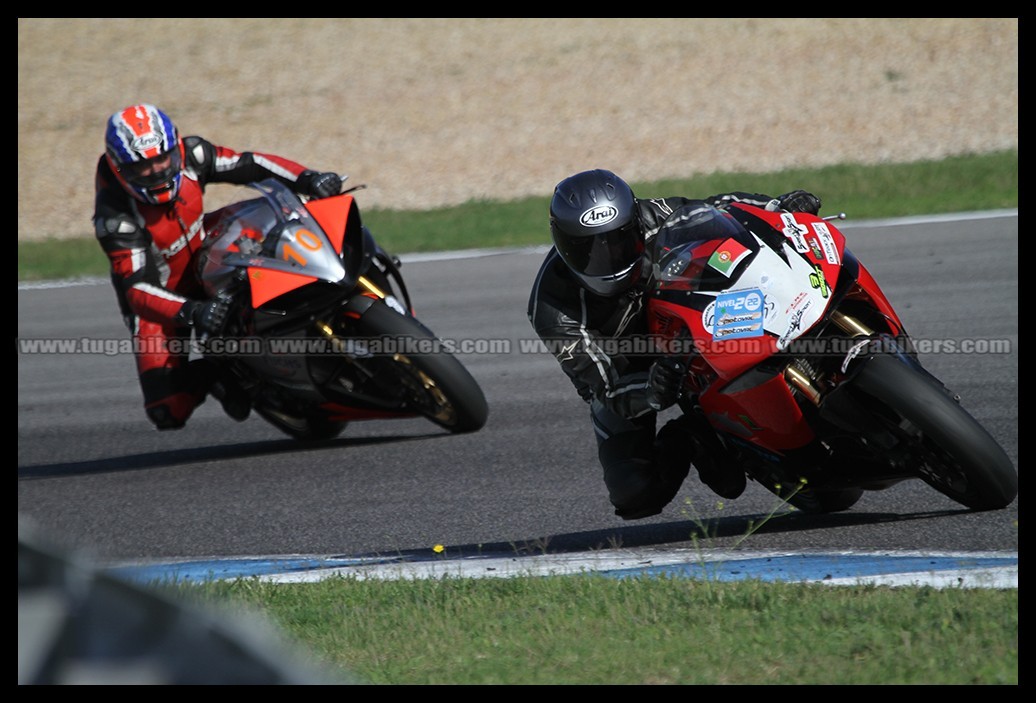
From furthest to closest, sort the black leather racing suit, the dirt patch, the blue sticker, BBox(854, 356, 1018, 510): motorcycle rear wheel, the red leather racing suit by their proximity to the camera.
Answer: the dirt patch → the red leather racing suit → the black leather racing suit → the blue sticker → BBox(854, 356, 1018, 510): motorcycle rear wheel

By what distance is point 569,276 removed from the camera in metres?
5.24

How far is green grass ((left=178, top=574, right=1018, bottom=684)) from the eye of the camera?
3.39m

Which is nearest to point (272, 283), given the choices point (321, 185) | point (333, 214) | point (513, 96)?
point (333, 214)

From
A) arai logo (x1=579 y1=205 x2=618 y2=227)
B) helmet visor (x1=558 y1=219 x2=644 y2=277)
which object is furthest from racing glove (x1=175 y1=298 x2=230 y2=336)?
arai logo (x1=579 y1=205 x2=618 y2=227)

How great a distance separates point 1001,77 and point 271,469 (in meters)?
17.0

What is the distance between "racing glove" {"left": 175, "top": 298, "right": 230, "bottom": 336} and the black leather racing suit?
2.74 meters

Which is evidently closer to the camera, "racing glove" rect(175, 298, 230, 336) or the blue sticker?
the blue sticker

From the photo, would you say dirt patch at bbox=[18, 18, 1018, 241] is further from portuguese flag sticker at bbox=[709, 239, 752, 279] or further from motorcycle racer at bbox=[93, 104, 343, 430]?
portuguese flag sticker at bbox=[709, 239, 752, 279]

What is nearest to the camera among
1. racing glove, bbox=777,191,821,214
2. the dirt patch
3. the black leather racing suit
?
the black leather racing suit

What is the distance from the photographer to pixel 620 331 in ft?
17.1
